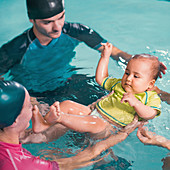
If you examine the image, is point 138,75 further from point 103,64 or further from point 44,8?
point 44,8

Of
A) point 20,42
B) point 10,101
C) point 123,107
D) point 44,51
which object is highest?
point 10,101

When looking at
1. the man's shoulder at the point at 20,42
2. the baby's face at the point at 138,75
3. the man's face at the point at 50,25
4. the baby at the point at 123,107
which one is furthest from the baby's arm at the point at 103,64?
the man's shoulder at the point at 20,42

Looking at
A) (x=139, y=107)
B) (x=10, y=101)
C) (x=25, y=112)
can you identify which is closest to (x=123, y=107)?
(x=139, y=107)

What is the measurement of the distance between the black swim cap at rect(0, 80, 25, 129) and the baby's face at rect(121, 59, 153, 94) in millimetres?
864

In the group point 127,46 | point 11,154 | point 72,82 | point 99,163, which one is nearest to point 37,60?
point 72,82

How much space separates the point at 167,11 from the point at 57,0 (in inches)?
126

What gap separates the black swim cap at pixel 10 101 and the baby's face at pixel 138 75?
2.83ft

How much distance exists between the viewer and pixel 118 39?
4.52 meters

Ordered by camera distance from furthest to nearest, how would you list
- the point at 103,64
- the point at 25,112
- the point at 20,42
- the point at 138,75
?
the point at 20,42 → the point at 103,64 → the point at 138,75 → the point at 25,112

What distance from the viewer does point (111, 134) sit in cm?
237

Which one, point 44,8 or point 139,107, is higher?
point 44,8

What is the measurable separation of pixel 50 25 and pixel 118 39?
6.95ft

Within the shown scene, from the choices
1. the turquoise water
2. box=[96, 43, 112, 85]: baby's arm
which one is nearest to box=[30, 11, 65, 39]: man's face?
box=[96, 43, 112, 85]: baby's arm

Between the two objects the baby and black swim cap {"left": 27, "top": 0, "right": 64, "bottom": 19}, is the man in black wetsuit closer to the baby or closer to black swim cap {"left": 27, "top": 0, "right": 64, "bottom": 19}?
black swim cap {"left": 27, "top": 0, "right": 64, "bottom": 19}
